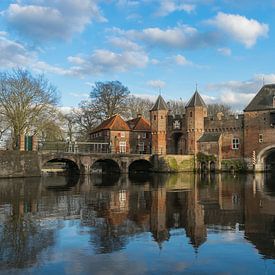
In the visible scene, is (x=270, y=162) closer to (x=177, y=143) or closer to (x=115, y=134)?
(x=177, y=143)

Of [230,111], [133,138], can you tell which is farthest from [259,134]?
[230,111]

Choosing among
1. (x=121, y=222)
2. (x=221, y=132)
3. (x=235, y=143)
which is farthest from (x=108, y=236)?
(x=221, y=132)

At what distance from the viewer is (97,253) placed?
880 centimetres

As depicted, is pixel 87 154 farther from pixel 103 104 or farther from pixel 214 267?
pixel 214 267

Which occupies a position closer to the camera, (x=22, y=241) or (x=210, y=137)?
(x=22, y=241)

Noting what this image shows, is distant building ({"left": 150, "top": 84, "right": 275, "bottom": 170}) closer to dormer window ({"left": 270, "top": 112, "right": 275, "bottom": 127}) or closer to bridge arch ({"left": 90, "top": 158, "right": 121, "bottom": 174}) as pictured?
dormer window ({"left": 270, "top": 112, "right": 275, "bottom": 127})

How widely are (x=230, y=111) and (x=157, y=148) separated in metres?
33.9

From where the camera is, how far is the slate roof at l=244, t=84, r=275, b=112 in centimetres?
4700

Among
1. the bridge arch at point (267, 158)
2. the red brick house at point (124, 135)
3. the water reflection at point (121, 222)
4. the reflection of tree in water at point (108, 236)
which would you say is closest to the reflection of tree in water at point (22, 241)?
the water reflection at point (121, 222)

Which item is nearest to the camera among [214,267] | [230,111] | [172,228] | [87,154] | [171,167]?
[214,267]

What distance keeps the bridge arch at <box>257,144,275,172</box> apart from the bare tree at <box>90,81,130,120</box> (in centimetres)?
2110

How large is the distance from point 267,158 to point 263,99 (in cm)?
744

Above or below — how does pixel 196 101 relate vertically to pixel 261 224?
above

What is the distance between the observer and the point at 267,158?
49.6m
